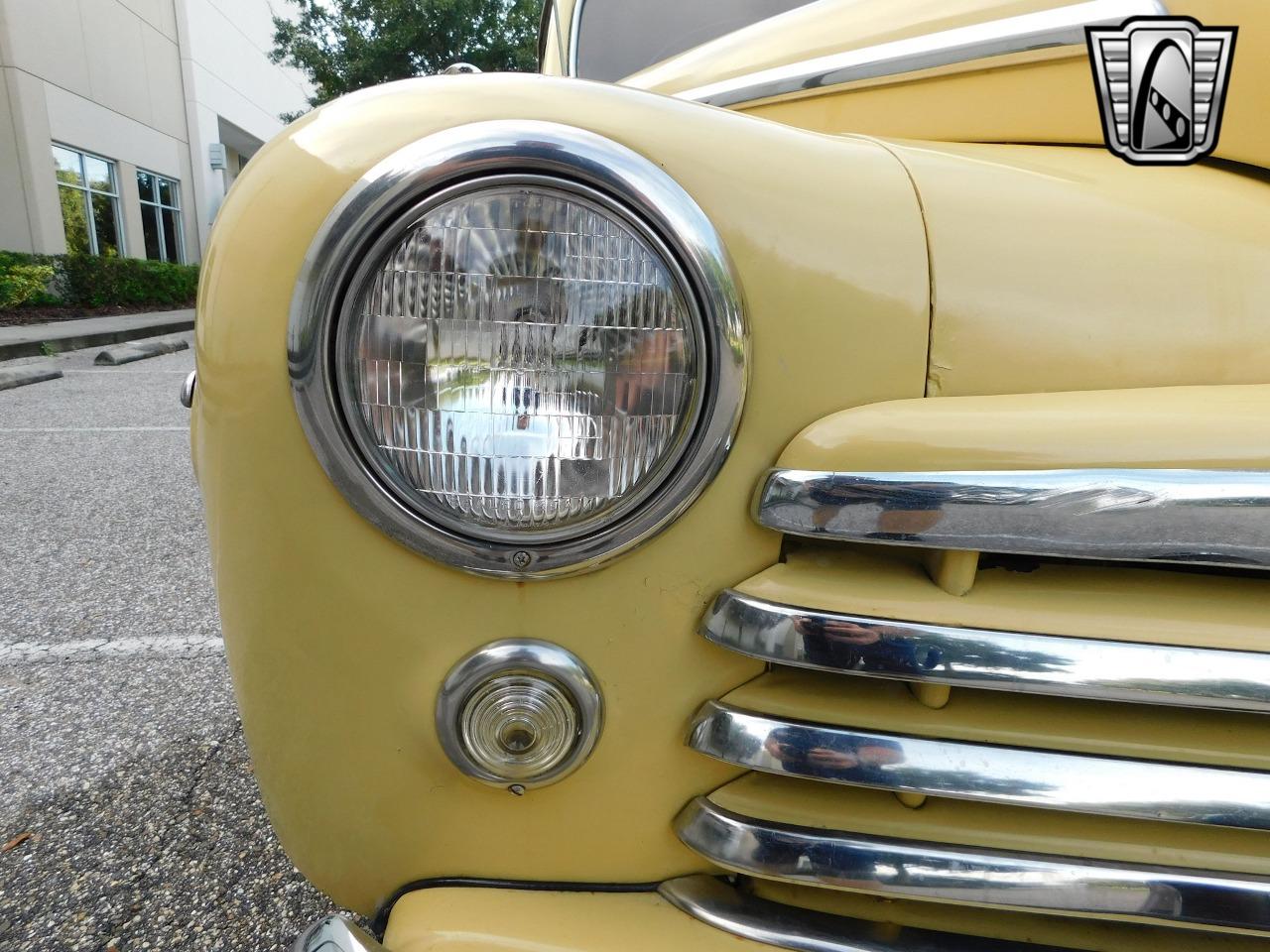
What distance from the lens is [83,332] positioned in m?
9.45

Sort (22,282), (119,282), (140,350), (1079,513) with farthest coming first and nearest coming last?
(119,282) < (22,282) < (140,350) < (1079,513)

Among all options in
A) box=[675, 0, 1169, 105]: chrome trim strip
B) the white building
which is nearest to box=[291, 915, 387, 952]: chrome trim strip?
box=[675, 0, 1169, 105]: chrome trim strip

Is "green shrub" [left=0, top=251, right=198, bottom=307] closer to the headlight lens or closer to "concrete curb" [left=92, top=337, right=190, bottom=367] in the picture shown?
"concrete curb" [left=92, top=337, right=190, bottom=367]

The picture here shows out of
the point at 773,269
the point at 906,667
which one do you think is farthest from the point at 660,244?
the point at 906,667

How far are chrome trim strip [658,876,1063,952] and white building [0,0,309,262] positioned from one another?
12.4 metres

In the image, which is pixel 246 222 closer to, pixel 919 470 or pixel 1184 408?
pixel 919 470

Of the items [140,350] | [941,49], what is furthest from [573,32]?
[140,350]

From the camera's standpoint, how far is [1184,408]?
2.38 ft

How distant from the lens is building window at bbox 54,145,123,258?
13.0 m

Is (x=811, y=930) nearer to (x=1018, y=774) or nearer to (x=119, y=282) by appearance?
(x=1018, y=774)

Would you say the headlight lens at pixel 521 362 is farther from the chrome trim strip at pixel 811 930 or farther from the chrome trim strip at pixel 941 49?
the chrome trim strip at pixel 941 49

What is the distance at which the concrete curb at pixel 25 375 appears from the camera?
6289 millimetres

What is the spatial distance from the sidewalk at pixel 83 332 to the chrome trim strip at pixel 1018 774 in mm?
9579

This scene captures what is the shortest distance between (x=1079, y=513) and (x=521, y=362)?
0.52 meters
